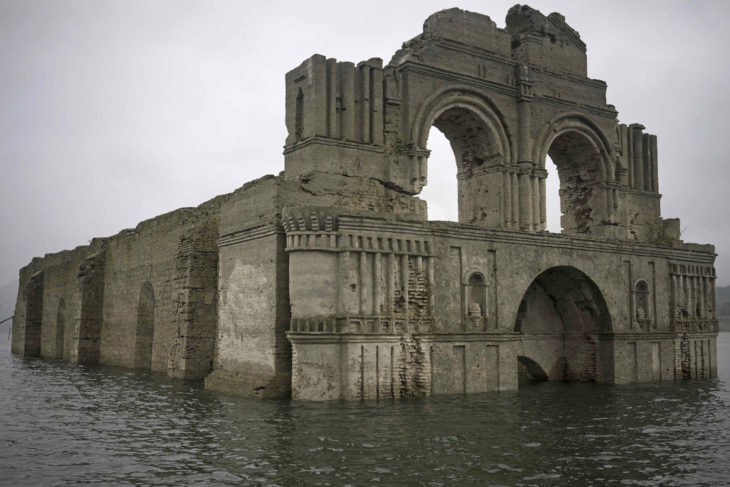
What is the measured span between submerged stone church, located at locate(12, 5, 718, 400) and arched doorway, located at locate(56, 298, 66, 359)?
753 cm

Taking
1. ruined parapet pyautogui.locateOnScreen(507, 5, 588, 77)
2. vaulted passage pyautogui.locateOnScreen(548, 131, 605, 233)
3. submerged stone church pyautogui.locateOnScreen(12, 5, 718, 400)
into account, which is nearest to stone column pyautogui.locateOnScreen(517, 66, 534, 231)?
submerged stone church pyautogui.locateOnScreen(12, 5, 718, 400)

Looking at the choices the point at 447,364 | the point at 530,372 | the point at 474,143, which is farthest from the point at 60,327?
the point at 447,364

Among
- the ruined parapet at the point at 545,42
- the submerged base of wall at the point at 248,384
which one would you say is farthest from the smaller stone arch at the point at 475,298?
the ruined parapet at the point at 545,42

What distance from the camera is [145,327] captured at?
79.4ft

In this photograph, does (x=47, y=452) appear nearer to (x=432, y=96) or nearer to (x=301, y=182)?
(x=301, y=182)

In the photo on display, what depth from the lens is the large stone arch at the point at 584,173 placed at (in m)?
21.4

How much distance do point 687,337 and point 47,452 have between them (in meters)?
17.3

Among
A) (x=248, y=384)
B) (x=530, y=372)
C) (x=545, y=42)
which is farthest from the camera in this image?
(x=545, y=42)

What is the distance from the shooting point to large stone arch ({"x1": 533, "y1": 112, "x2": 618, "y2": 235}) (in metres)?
21.4

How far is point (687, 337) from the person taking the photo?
20.5 m

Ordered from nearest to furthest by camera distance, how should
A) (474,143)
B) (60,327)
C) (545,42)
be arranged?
(474,143) → (545,42) → (60,327)

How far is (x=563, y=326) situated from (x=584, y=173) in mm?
5273

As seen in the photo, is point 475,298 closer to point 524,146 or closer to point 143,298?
point 524,146

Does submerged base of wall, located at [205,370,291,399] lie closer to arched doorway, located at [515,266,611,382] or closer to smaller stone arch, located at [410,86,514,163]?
smaller stone arch, located at [410,86,514,163]
